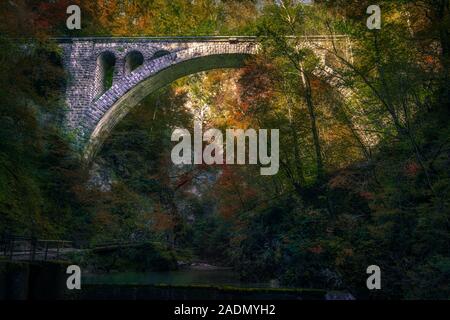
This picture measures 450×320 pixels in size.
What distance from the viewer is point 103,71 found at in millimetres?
28359

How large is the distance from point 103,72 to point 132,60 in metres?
1.79

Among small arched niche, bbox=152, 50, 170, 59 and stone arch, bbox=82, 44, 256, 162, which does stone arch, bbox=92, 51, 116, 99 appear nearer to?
stone arch, bbox=82, 44, 256, 162

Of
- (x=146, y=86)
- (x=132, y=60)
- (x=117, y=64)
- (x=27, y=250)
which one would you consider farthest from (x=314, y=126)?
(x=132, y=60)

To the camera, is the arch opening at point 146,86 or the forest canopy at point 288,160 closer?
the forest canopy at point 288,160

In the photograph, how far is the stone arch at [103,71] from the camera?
27000mm

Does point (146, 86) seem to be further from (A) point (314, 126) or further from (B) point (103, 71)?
(A) point (314, 126)

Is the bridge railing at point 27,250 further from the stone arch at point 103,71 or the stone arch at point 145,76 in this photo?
the stone arch at point 103,71

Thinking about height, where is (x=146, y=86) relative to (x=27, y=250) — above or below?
above

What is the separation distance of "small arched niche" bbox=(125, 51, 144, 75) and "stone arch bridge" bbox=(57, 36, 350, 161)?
139 mm

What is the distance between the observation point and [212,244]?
27172 mm

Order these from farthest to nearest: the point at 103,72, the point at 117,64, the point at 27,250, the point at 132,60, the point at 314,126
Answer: the point at 132,60 < the point at 103,72 < the point at 117,64 < the point at 314,126 < the point at 27,250

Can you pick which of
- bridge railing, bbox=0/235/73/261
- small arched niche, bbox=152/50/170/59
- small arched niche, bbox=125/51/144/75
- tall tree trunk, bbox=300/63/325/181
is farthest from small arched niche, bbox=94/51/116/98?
tall tree trunk, bbox=300/63/325/181

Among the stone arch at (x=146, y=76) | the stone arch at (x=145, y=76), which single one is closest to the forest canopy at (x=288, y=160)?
the stone arch at (x=145, y=76)

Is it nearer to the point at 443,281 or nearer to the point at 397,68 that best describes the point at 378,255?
the point at 443,281
